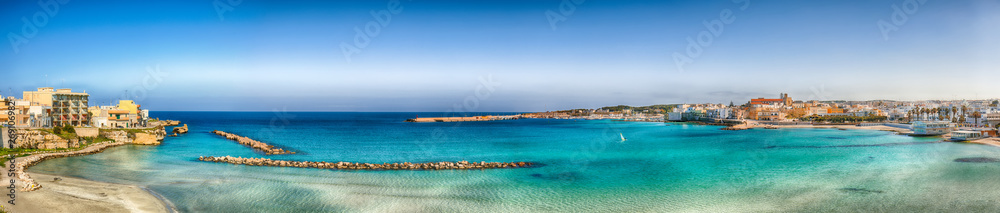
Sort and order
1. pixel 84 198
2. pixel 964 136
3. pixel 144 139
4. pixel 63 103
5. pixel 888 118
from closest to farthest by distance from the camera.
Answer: pixel 84 198 < pixel 144 139 < pixel 964 136 < pixel 63 103 < pixel 888 118

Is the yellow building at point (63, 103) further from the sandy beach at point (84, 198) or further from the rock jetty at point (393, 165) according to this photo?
the sandy beach at point (84, 198)

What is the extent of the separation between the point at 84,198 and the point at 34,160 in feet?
30.0

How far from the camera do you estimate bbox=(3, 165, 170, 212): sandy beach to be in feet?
34.0

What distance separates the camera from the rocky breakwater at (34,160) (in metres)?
12.0

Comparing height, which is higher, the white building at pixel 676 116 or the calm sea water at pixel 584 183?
the white building at pixel 676 116

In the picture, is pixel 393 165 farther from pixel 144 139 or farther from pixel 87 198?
pixel 144 139

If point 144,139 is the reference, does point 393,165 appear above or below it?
below

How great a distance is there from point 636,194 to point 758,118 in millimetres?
65692

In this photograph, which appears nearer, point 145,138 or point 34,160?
point 34,160

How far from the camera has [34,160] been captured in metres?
17.5

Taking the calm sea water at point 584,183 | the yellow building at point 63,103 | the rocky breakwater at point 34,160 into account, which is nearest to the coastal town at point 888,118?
the calm sea water at point 584,183

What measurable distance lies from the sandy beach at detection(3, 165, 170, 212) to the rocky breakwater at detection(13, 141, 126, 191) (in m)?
0.25

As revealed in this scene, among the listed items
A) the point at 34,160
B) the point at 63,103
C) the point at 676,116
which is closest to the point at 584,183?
the point at 34,160

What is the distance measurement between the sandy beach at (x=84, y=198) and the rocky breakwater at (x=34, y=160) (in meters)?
0.25
